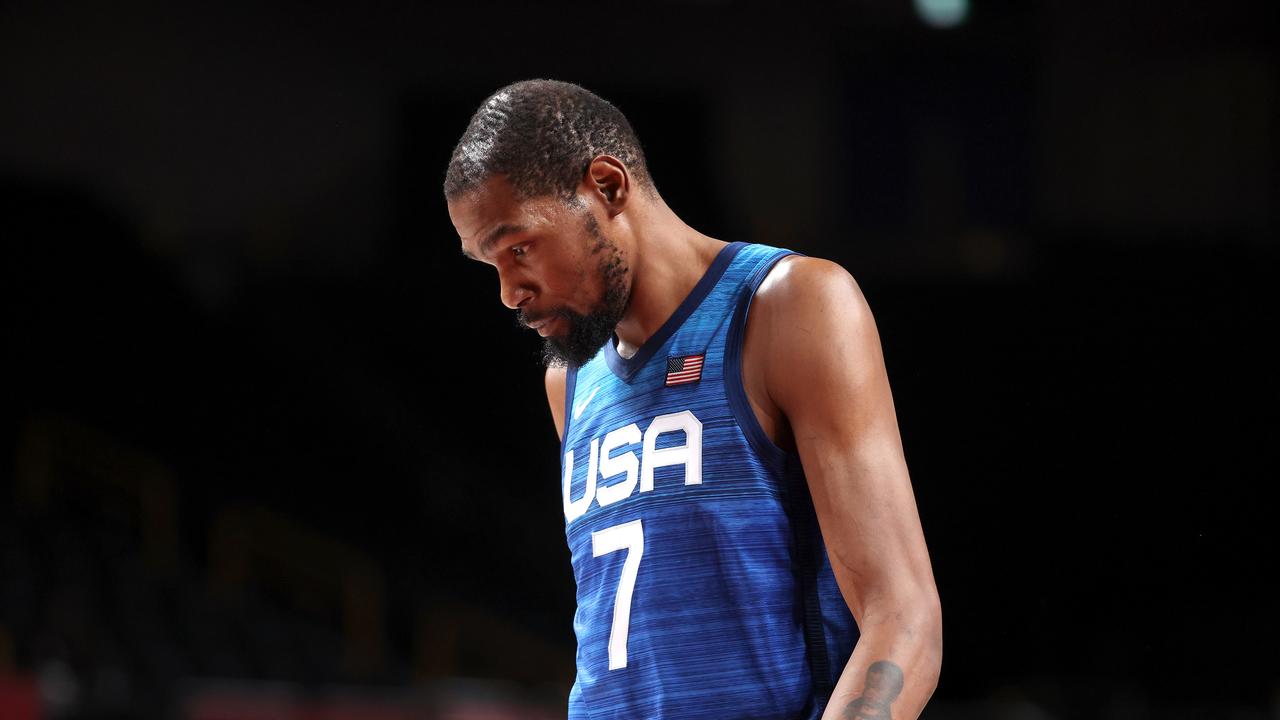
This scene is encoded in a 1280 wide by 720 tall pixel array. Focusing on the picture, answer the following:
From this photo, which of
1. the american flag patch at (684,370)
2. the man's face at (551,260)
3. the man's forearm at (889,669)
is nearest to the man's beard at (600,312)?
the man's face at (551,260)

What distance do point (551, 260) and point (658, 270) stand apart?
14 cm

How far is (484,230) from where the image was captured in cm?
162

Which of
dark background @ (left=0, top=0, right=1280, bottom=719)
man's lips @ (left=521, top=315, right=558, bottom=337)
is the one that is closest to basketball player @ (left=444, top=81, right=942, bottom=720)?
man's lips @ (left=521, top=315, right=558, bottom=337)

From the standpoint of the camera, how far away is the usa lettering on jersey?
5.06ft

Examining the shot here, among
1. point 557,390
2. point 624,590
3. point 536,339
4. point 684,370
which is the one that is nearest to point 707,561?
point 624,590

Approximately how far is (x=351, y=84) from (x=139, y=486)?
12.5 ft

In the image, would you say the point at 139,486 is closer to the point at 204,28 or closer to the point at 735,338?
the point at 204,28

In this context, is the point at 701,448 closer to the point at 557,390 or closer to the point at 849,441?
the point at 849,441

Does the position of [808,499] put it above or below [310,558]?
above

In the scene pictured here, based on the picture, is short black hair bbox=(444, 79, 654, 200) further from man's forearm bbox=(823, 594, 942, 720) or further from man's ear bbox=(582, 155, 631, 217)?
man's forearm bbox=(823, 594, 942, 720)

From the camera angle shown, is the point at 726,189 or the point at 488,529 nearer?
the point at 726,189

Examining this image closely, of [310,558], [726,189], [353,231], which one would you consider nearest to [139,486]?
[310,558]

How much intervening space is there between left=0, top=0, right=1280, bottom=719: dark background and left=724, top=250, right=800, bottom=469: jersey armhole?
840 cm

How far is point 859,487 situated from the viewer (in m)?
1.43
